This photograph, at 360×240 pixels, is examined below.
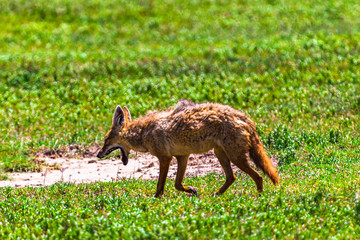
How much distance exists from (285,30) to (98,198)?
17.6 metres

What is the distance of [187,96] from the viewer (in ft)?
58.1

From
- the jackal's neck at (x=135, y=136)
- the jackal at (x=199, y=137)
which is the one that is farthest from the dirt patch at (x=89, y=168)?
the jackal at (x=199, y=137)

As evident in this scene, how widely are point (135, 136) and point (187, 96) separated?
738 cm

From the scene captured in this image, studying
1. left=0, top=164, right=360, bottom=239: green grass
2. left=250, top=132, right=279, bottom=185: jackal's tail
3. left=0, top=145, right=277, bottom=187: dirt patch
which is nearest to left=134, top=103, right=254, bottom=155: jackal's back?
left=250, top=132, right=279, bottom=185: jackal's tail

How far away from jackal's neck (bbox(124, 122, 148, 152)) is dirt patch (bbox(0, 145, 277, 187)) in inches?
60.8

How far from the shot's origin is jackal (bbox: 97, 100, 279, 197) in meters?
9.38

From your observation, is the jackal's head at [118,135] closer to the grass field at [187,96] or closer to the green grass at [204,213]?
the grass field at [187,96]

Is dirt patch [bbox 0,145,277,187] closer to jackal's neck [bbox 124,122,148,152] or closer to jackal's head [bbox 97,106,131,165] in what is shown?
jackal's head [bbox 97,106,131,165]

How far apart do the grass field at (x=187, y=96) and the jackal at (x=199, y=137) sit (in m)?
0.43

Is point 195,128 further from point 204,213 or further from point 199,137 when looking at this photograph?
point 204,213

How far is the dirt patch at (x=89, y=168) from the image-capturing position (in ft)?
40.7

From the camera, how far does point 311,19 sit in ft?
88.4

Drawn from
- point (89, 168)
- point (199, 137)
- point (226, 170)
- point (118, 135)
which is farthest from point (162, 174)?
point (89, 168)

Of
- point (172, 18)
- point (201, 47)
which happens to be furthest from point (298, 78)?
point (172, 18)
